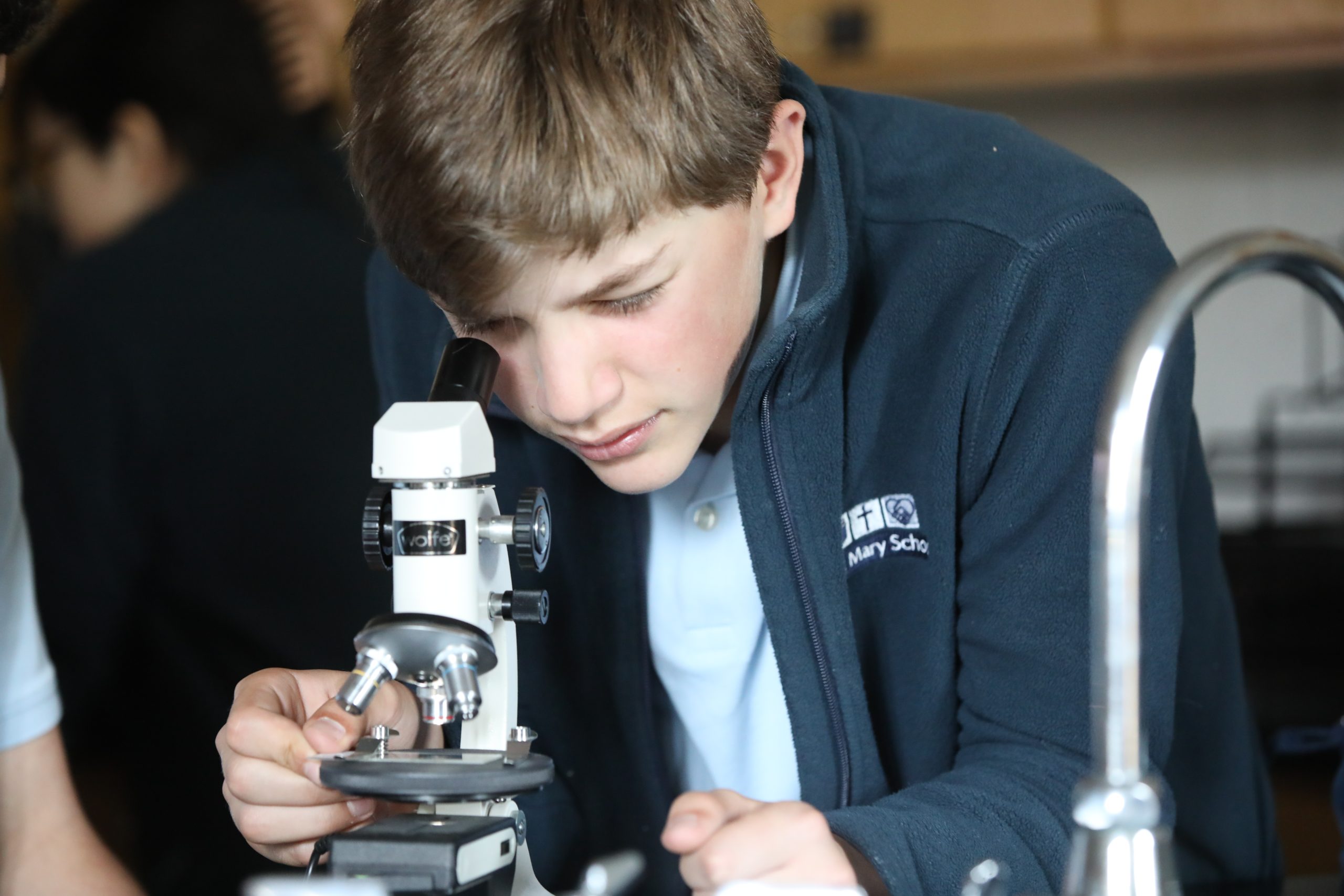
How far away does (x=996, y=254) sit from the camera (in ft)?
3.13

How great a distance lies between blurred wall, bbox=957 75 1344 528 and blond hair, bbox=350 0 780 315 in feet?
6.55

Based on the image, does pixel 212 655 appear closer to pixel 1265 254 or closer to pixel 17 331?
pixel 1265 254

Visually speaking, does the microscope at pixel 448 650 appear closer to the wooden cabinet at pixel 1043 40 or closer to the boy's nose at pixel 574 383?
the boy's nose at pixel 574 383

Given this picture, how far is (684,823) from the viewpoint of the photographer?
687 millimetres

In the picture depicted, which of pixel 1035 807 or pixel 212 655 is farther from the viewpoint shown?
pixel 212 655

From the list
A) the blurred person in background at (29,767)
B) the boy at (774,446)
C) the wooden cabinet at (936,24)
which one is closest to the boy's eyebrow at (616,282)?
the boy at (774,446)

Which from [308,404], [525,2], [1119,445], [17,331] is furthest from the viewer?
[17,331]

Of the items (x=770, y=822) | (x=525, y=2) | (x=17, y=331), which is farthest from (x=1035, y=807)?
(x=17, y=331)

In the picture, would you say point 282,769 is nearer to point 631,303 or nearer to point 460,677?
point 460,677

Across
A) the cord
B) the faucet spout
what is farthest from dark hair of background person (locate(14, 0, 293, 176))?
the faucet spout

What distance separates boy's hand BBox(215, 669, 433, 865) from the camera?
2.70ft

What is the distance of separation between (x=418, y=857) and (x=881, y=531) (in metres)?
0.48

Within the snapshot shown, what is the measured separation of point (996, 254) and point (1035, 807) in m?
0.40

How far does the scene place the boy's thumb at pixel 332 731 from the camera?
31.8 inches
